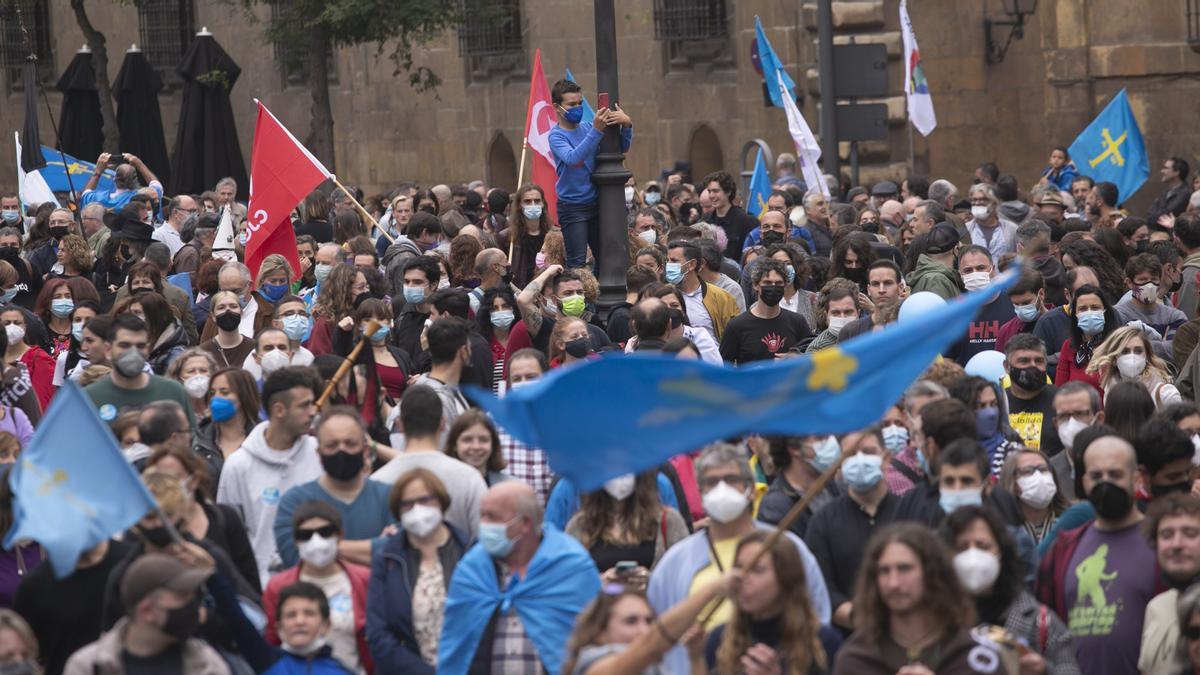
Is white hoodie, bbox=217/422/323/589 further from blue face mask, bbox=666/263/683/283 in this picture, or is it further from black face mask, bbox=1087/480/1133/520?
blue face mask, bbox=666/263/683/283

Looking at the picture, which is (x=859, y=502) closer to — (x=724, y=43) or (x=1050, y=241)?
(x=1050, y=241)

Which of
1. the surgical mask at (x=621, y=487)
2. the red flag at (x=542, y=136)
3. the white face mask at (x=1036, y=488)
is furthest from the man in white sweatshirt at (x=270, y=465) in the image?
the red flag at (x=542, y=136)

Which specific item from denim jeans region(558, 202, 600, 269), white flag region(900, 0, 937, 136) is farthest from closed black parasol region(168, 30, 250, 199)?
denim jeans region(558, 202, 600, 269)

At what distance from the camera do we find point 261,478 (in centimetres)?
909

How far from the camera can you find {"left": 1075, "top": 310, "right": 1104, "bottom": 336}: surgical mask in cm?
1173

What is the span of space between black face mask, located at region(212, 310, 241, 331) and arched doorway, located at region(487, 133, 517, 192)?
1940 centimetres

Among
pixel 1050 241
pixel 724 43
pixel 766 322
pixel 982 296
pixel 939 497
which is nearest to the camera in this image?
pixel 982 296

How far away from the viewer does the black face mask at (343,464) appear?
27.6 feet

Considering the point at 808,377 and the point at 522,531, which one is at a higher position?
the point at 808,377

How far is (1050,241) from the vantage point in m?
15.5

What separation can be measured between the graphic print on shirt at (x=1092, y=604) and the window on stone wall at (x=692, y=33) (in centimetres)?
2148

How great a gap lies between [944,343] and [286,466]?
3152 millimetres

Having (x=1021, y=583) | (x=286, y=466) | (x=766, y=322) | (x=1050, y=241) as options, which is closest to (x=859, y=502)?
(x=1021, y=583)

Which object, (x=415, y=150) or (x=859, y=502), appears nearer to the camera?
(x=859, y=502)
